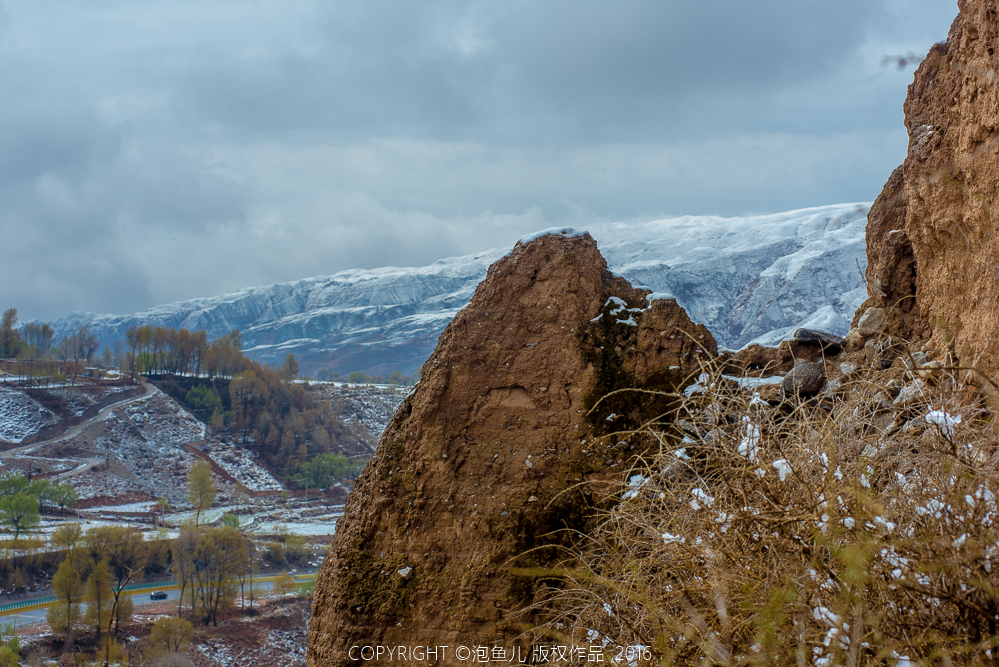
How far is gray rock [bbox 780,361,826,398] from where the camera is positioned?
531cm

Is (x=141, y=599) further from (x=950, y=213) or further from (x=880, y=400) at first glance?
(x=880, y=400)

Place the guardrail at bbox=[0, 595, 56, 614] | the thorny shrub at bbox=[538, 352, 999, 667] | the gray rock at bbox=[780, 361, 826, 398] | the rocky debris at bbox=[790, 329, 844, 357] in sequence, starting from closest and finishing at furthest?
1. the thorny shrub at bbox=[538, 352, 999, 667]
2. the gray rock at bbox=[780, 361, 826, 398]
3. the rocky debris at bbox=[790, 329, 844, 357]
4. the guardrail at bbox=[0, 595, 56, 614]

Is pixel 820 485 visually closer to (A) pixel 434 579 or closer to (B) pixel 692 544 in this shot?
(B) pixel 692 544

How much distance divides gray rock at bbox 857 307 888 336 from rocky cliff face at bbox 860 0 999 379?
7cm

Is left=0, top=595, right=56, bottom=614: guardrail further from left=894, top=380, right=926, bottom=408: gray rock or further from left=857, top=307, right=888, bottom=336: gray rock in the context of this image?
left=894, top=380, right=926, bottom=408: gray rock

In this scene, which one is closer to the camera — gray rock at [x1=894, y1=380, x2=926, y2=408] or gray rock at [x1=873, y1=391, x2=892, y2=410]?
gray rock at [x1=894, y1=380, x2=926, y2=408]

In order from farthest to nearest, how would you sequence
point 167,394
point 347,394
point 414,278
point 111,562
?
point 414,278 < point 347,394 < point 167,394 < point 111,562

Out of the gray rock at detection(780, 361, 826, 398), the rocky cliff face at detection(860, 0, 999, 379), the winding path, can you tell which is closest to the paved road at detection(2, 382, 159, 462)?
the winding path

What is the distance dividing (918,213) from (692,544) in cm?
419

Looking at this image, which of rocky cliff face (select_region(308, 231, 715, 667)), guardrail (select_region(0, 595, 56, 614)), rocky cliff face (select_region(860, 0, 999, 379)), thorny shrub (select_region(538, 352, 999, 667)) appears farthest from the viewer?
guardrail (select_region(0, 595, 56, 614))

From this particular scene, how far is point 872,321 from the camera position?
5.95 meters

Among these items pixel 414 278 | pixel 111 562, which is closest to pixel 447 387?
pixel 111 562

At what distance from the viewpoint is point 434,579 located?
194 inches

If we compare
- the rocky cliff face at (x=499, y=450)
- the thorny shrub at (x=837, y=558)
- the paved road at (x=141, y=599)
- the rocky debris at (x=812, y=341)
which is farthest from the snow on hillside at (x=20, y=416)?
the thorny shrub at (x=837, y=558)
